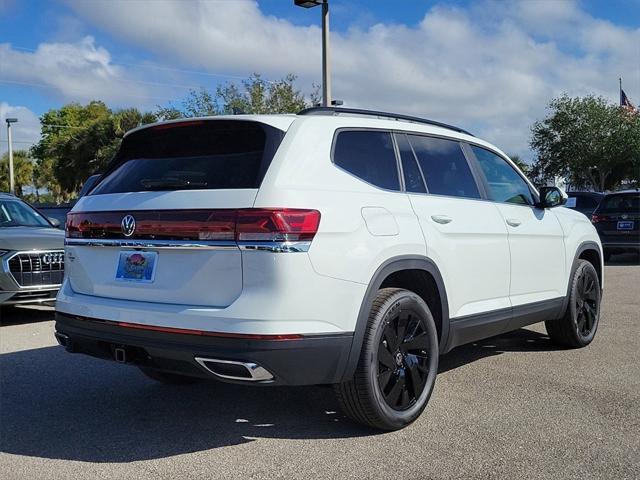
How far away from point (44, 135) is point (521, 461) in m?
74.1

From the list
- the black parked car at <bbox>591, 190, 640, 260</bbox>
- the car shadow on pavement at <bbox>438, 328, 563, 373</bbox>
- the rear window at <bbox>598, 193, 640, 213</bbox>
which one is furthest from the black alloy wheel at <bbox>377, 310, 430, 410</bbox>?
the rear window at <bbox>598, 193, 640, 213</bbox>

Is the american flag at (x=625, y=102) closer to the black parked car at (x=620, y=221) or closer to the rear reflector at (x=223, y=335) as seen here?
the black parked car at (x=620, y=221)

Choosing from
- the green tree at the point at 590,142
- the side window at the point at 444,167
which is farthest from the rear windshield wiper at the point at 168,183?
the green tree at the point at 590,142

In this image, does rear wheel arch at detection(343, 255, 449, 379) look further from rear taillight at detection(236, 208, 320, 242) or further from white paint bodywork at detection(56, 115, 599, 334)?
rear taillight at detection(236, 208, 320, 242)

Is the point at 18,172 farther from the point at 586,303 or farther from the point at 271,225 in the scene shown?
the point at 271,225

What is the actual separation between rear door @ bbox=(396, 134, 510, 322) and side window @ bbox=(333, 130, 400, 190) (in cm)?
13

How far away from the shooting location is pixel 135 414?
443cm

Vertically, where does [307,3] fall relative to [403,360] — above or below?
above

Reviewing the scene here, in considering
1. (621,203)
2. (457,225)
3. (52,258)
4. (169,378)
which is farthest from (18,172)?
(457,225)

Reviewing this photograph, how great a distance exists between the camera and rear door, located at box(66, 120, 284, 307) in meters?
3.41

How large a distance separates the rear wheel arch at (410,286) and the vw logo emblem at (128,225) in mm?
1354

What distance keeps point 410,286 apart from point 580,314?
8.76ft

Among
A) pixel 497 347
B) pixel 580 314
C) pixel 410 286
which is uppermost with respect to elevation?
pixel 410 286

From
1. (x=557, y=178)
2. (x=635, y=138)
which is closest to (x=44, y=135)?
(x=557, y=178)
